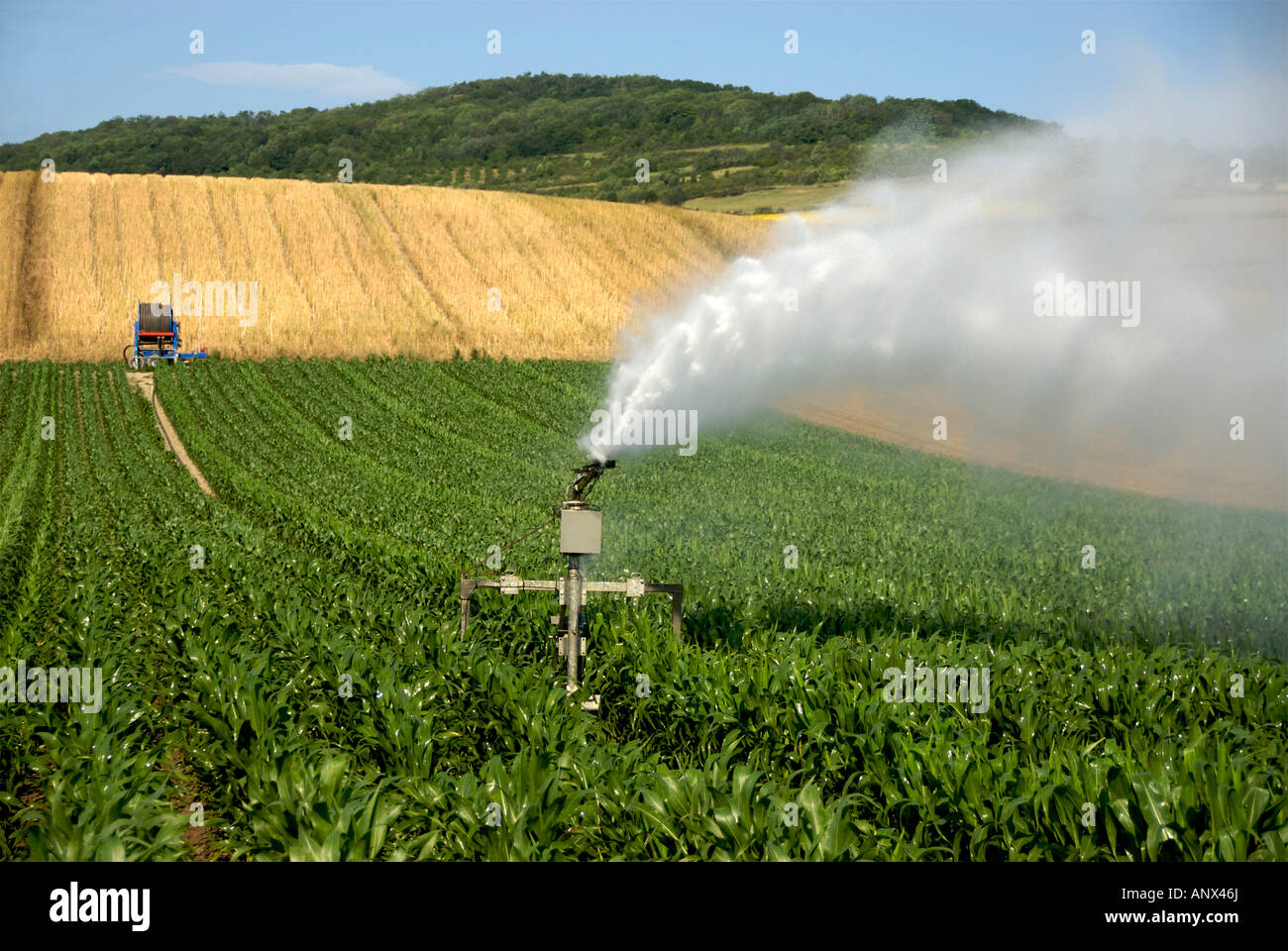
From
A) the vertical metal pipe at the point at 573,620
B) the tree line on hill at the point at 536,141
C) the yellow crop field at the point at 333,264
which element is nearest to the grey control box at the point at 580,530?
the vertical metal pipe at the point at 573,620

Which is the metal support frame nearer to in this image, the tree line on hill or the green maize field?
the green maize field

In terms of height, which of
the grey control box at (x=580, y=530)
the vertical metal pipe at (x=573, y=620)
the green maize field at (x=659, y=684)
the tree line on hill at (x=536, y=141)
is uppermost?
the tree line on hill at (x=536, y=141)

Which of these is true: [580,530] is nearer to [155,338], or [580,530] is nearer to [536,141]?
[155,338]

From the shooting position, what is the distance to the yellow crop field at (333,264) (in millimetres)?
56250

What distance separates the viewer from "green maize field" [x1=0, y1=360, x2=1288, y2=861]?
7.55m

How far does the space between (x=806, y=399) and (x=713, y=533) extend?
1007 inches

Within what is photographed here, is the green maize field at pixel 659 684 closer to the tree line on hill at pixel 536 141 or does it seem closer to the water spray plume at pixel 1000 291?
the water spray plume at pixel 1000 291

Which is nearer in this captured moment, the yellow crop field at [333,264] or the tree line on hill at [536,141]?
the yellow crop field at [333,264]

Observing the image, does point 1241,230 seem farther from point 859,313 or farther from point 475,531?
point 475,531

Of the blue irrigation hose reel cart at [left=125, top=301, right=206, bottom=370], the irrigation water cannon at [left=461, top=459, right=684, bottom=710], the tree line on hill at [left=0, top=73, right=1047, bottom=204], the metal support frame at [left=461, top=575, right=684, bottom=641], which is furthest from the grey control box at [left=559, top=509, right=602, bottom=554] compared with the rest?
the tree line on hill at [left=0, top=73, right=1047, bottom=204]

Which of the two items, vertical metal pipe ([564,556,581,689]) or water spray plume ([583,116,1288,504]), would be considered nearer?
vertical metal pipe ([564,556,581,689])

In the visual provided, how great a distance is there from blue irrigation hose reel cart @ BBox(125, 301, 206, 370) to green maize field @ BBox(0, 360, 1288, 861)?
24.2 meters

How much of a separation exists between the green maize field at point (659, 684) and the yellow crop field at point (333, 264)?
97.1 feet

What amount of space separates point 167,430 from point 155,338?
13024mm
